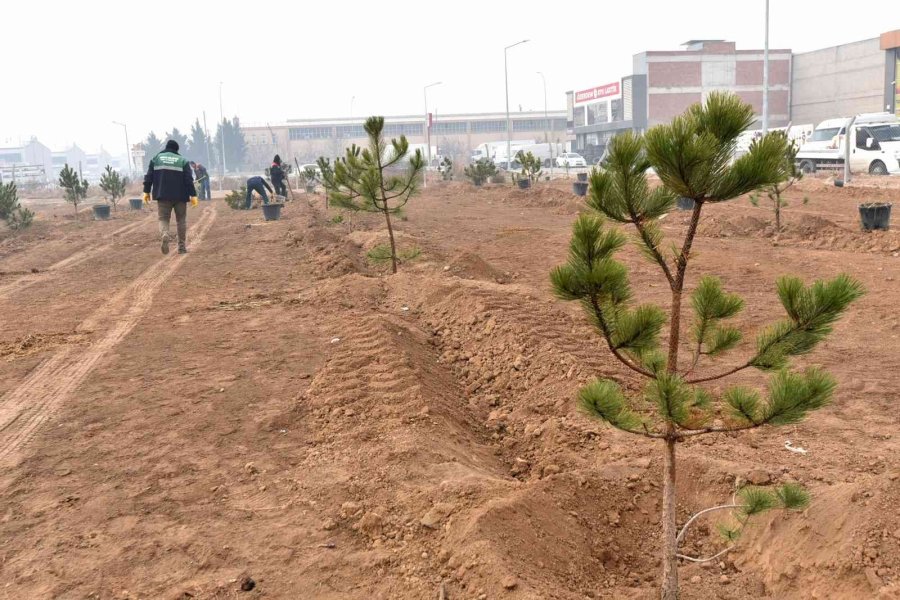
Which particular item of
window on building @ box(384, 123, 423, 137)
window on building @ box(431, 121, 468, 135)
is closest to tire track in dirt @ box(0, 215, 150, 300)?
window on building @ box(384, 123, 423, 137)

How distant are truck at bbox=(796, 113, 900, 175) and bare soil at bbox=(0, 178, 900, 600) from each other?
18125 millimetres

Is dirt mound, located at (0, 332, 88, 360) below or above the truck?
below

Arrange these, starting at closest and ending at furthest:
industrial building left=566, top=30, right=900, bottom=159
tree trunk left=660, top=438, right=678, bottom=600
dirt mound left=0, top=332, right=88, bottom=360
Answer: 1. tree trunk left=660, top=438, right=678, bottom=600
2. dirt mound left=0, top=332, right=88, bottom=360
3. industrial building left=566, top=30, right=900, bottom=159

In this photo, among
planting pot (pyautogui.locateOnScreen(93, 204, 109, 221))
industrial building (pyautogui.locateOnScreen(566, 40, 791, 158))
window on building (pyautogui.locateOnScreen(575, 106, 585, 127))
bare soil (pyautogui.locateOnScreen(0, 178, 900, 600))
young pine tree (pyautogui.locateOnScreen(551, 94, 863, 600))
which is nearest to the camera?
young pine tree (pyautogui.locateOnScreen(551, 94, 863, 600))

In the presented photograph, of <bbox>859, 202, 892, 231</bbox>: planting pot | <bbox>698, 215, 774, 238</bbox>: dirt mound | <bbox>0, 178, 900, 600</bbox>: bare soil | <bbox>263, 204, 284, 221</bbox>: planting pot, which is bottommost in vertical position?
<bbox>0, 178, 900, 600</bbox>: bare soil

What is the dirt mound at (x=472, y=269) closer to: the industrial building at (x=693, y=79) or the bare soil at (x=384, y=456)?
the bare soil at (x=384, y=456)

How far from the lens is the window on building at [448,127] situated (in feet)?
301

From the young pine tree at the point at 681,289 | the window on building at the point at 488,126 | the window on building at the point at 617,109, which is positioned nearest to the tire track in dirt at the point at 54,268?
the young pine tree at the point at 681,289

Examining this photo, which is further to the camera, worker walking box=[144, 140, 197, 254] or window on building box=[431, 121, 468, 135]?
window on building box=[431, 121, 468, 135]

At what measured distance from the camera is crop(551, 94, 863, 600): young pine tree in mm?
2717

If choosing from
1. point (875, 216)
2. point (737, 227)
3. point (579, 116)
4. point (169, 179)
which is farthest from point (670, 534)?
point (579, 116)

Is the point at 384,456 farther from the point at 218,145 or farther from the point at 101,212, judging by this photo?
the point at 218,145

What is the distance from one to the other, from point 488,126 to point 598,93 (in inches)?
1062

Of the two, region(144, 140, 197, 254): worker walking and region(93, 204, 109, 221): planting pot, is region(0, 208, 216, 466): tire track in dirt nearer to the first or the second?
region(144, 140, 197, 254): worker walking
